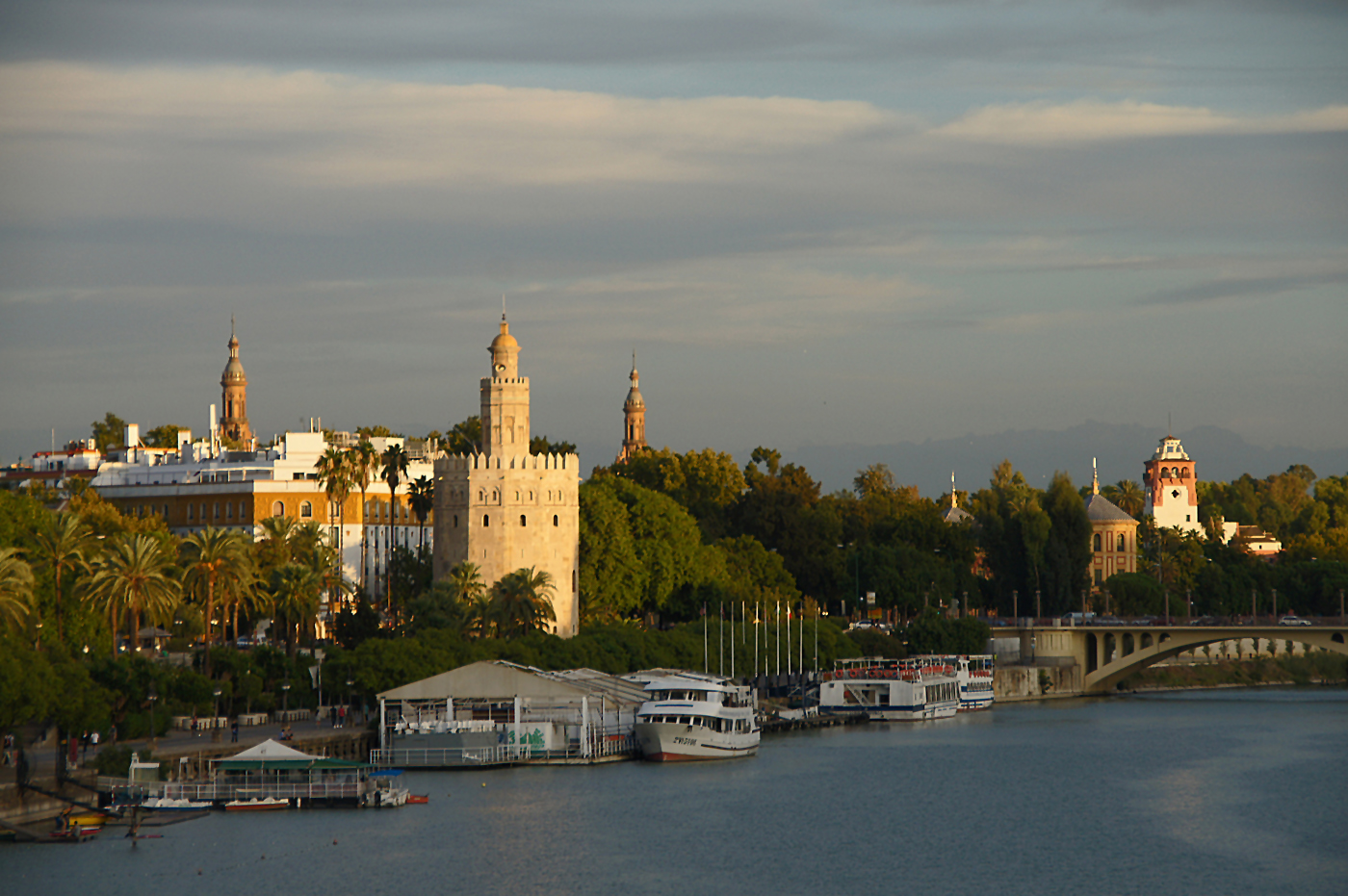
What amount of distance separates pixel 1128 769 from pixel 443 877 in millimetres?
36457

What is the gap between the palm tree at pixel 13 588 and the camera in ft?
201

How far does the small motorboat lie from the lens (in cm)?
6175

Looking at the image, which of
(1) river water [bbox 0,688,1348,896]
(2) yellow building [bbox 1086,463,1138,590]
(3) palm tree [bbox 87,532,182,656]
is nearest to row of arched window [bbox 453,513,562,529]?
(1) river water [bbox 0,688,1348,896]

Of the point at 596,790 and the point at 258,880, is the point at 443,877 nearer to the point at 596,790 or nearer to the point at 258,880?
the point at 258,880

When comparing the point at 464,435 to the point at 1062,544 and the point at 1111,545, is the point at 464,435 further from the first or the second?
the point at 1111,545

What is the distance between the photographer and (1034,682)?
126688 mm

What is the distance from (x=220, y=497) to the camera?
125188 mm

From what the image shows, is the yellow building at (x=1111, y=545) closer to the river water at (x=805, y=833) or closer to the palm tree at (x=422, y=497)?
the palm tree at (x=422, y=497)

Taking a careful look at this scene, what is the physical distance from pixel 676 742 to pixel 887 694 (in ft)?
95.9

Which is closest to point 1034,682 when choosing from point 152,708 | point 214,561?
point 214,561

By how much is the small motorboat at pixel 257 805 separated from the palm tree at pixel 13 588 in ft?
29.4

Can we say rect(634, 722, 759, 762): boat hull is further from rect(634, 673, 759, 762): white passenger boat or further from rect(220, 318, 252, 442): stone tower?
rect(220, 318, 252, 442): stone tower

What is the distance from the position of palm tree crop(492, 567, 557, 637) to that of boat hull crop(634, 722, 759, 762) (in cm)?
1347

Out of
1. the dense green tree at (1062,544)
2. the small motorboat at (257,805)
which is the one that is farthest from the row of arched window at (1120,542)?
the small motorboat at (257,805)
